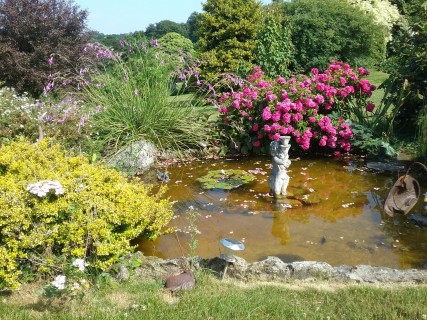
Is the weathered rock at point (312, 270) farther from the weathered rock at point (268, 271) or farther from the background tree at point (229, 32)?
the background tree at point (229, 32)

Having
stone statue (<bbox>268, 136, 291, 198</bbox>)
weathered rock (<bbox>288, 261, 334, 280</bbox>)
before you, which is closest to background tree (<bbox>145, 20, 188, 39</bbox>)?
stone statue (<bbox>268, 136, 291, 198</bbox>)

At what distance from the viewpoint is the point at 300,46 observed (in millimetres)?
16062

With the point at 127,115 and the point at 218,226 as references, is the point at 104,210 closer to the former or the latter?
the point at 218,226

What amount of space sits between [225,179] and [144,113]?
6.41 ft

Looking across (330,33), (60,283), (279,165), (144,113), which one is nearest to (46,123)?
(144,113)

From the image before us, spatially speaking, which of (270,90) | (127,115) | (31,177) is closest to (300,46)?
(270,90)

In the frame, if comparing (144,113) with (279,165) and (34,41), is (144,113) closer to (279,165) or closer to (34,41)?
(279,165)

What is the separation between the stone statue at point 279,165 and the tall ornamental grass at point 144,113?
8.37 feet

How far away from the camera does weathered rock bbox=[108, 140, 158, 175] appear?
7215 millimetres

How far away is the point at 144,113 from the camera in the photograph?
7957 mm

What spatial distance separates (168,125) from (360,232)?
4094 mm

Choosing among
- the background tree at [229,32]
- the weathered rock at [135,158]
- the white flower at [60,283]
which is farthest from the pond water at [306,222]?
the background tree at [229,32]

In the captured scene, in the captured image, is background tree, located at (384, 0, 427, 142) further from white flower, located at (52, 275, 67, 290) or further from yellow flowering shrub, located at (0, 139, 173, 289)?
white flower, located at (52, 275, 67, 290)

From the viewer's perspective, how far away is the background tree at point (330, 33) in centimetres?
1591
